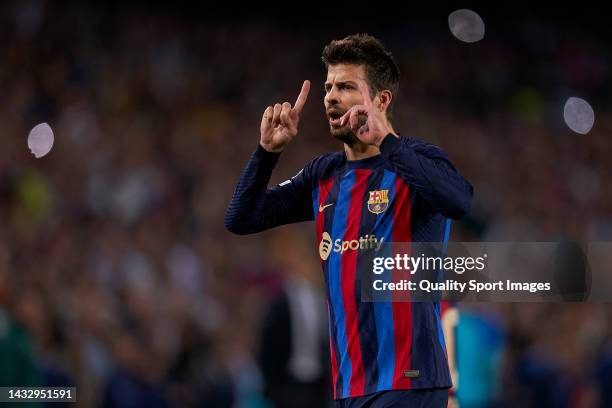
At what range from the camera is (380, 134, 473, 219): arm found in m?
3.58

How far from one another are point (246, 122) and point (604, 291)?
7.66 m

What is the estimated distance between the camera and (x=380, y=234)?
3.86 meters

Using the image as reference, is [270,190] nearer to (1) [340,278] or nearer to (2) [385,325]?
(1) [340,278]

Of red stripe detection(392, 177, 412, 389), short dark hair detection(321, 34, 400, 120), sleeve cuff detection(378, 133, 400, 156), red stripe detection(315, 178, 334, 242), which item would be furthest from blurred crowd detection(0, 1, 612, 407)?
sleeve cuff detection(378, 133, 400, 156)

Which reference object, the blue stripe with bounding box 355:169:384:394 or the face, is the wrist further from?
the blue stripe with bounding box 355:169:384:394

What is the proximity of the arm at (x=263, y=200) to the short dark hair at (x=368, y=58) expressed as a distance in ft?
1.49

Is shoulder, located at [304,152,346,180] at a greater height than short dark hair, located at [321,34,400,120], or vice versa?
short dark hair, located at [321,34,400,120]

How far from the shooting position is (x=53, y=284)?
28.8 feet

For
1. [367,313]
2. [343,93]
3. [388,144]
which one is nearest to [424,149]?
[388,144]

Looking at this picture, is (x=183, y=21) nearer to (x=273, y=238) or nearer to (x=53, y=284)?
(x=273, y=238)

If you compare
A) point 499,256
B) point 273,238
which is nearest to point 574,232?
point 273,238

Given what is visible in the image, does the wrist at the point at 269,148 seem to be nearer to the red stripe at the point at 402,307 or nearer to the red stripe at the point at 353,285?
the red stripe at the point at 353,285

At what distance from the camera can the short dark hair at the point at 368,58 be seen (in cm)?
401

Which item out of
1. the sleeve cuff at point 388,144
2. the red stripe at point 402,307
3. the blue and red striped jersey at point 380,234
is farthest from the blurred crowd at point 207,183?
the sleeve cuff at point 388,144
